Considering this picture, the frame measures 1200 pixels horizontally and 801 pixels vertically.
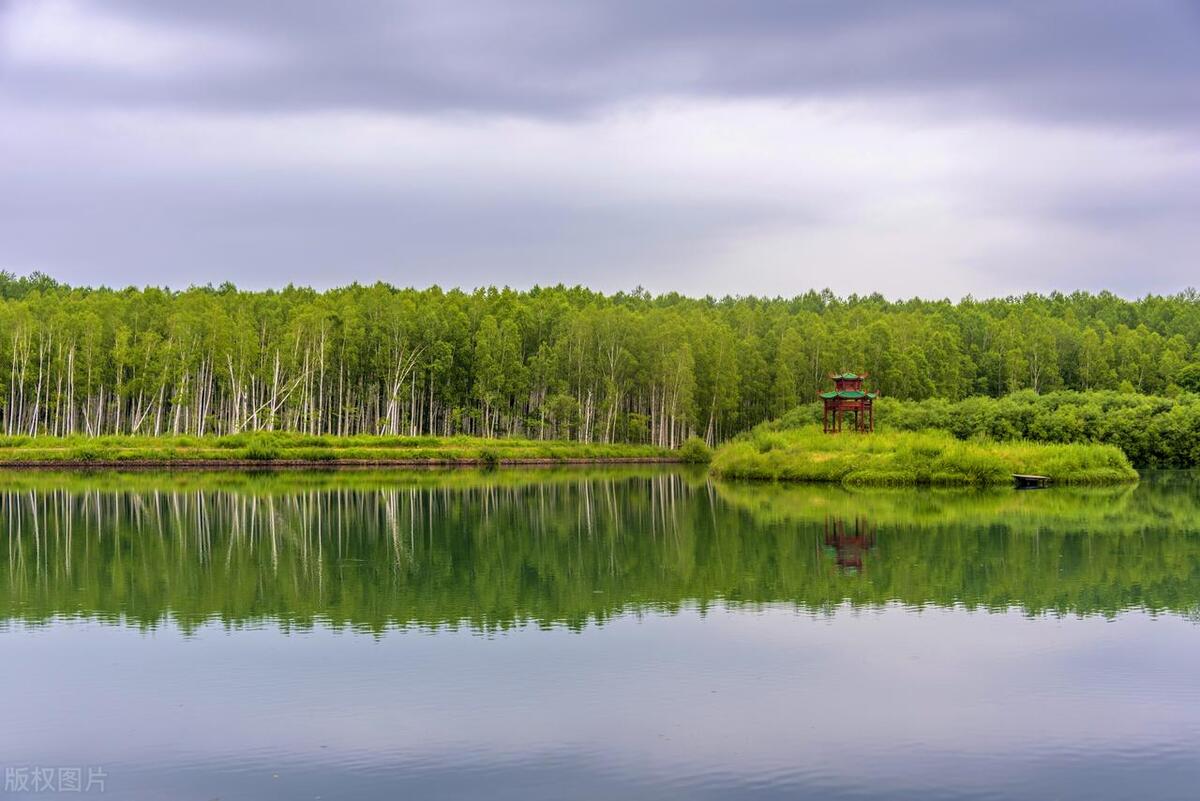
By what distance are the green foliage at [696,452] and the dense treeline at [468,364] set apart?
4076mm

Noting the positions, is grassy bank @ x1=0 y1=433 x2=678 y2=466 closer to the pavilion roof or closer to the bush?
the bush

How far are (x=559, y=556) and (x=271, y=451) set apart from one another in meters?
44.1

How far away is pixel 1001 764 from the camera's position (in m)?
10.2

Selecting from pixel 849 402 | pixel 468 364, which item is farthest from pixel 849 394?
pixel 468 364

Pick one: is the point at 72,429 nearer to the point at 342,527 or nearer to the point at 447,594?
the point at 342,527

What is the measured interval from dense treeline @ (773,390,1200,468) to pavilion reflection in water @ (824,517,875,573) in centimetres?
2774

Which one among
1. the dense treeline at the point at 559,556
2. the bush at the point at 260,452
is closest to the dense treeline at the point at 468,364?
the bush at the point at 260,452

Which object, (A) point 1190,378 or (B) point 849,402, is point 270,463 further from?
(A) point 1190,378

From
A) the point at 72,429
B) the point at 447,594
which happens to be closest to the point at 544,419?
the point at 72,429

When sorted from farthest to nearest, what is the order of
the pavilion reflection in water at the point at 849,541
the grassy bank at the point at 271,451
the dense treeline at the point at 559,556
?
the grassy bank at the point at 271,451, the pavilion reflection in water at the point at 849,541, the dense treeline at the point at 559,556

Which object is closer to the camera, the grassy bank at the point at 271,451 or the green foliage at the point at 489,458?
the grassy bank at the point at 271,451

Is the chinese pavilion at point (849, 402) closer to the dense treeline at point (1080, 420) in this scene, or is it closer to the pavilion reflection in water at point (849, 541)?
the dense treeline at point (1080, 420)

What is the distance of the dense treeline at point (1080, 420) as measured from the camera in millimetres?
57969

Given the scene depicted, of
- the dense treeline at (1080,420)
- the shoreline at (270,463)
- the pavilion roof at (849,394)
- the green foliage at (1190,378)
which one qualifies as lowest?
the shoreline at (270,463)
